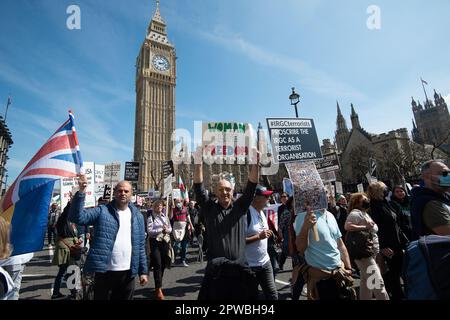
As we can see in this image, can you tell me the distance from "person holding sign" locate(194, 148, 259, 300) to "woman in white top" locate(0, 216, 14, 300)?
1583 millimetres

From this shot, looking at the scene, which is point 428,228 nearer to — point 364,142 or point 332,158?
point 332,158

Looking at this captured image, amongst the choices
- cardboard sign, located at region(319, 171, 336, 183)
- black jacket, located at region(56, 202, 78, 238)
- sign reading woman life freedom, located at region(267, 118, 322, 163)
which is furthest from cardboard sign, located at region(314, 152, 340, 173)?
black jacket, located at region(56, 202, 78, 238)

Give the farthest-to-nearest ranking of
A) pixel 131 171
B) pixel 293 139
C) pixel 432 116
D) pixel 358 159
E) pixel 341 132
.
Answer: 1. pixel 432 116
2. pixel 341 132
3. pixel 358 159
4. pixel 131 171
5. pixel 293 139

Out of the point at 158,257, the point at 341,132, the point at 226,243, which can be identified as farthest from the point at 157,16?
the point at 226,243

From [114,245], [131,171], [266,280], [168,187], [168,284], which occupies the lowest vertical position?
[168,284]

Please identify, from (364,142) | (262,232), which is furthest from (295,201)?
(364,142)

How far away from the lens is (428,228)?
244 cm

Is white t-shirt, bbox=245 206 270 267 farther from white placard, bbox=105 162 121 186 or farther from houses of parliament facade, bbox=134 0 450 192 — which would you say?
houses of parliament facade, bbox=134 0 450 192

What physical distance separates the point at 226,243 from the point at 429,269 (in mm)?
1719

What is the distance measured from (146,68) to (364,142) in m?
56.8

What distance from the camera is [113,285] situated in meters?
3.34

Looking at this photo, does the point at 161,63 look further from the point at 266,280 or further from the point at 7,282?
the point at 7,282

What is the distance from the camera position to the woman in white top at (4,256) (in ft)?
6.46

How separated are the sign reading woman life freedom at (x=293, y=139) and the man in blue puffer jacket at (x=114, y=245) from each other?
9.13 feet
